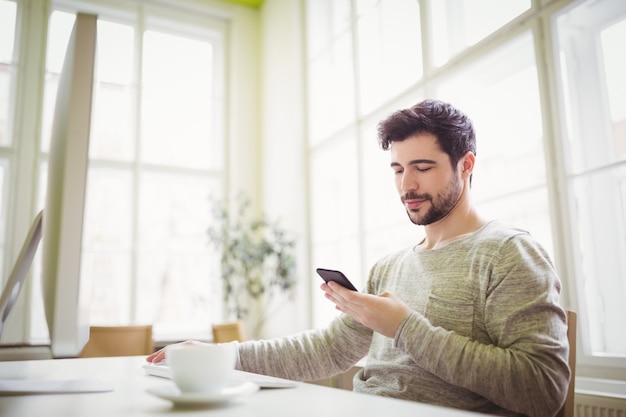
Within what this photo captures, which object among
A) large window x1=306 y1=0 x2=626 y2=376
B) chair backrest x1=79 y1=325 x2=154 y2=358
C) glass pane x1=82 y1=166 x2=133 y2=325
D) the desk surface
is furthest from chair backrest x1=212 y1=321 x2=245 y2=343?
the desk surface

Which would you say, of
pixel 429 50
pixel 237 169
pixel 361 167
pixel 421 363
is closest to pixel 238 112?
pixel 237 169

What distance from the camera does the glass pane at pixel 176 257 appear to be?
445 cm

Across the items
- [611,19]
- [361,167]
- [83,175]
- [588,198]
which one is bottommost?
[83,175]

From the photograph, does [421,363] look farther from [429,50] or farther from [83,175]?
[429,50]

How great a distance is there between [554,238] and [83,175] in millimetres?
1833

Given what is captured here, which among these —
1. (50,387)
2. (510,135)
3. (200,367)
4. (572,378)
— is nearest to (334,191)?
(510,135)

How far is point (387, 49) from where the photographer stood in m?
3.27

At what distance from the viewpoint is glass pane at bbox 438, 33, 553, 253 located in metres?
2.17

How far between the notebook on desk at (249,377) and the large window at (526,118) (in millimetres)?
1463

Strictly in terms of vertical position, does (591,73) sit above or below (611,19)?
below

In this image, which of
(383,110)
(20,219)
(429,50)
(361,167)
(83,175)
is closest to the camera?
(83,175)

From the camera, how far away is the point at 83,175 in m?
0.64

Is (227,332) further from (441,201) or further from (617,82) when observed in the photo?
(617,82)

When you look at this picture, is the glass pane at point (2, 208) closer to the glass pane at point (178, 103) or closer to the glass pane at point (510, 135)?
the glass pane at point (178, 103)
